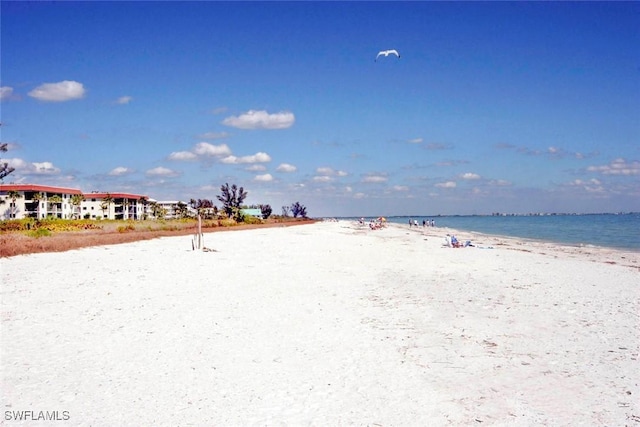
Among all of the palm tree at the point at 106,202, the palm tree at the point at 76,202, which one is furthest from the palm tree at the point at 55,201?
the palm tree at the point at 106,202

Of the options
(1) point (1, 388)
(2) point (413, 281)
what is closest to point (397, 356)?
(1) point (1, 388)

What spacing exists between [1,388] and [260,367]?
3421 mm

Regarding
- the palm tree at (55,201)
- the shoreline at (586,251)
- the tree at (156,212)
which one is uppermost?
the palm tree at (55,201)

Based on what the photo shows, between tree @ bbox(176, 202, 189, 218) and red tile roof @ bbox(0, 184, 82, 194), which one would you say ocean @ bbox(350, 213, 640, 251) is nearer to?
tree @ bbox(176, 202, 189, 218)

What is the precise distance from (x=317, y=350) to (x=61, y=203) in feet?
314

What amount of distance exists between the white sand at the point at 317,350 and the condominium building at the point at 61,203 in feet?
236

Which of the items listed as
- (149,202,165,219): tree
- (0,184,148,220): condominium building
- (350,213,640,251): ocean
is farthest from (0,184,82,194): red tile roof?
(350,213,640,251): ocean

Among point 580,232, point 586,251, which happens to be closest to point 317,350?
point 586,251

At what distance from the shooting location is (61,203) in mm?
88062

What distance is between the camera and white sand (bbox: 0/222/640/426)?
5395 millimetres

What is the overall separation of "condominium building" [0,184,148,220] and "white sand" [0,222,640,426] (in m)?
71.9

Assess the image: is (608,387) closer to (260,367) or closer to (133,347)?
(260,367)

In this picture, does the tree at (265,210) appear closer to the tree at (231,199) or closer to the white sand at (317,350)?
the tree at (231,199)

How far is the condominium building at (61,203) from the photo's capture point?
77938 millimetres
